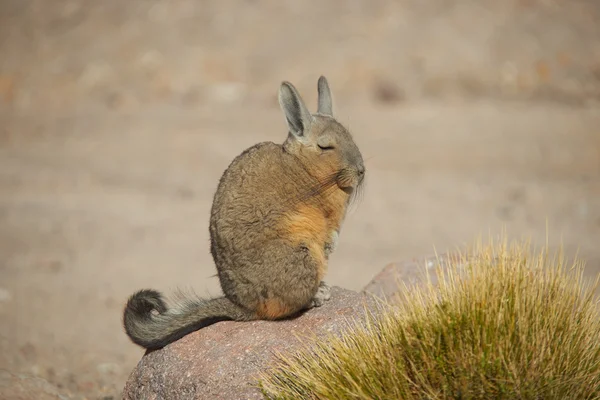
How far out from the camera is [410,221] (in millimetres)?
15031

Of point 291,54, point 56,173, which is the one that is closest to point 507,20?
point 291,54

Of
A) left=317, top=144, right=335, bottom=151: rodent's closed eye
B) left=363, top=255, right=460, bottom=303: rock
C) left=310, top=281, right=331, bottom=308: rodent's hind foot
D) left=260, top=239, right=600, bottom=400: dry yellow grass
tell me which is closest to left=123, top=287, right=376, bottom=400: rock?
left=310, top=281, right=331, bottom=308: rodent's hind foot

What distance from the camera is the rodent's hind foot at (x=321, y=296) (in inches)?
237

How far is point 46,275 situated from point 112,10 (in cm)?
1483

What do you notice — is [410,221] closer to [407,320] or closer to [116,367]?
[116,367]

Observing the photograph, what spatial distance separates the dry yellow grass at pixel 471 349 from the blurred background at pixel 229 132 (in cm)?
391

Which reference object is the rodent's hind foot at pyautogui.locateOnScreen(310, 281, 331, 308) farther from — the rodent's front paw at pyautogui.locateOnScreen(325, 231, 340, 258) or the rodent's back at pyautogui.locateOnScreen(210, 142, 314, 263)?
the rodent's back at pyautogui.locateOnScreen(210, 142, 314, 263)

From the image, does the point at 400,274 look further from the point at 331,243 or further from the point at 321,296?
the point at 331,243

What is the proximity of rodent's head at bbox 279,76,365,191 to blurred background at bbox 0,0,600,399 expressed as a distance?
3.54 m

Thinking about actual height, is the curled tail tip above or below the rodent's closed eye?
below

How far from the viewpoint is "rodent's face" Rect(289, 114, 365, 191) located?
19.4ft

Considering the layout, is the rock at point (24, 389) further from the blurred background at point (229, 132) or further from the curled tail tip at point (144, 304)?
the curled tail tip at point (144, 304)

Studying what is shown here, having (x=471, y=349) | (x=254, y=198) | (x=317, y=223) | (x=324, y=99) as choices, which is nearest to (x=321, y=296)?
(x=317, y=223)

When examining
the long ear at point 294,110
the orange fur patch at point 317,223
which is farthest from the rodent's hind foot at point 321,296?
the long ear at point 294,110
